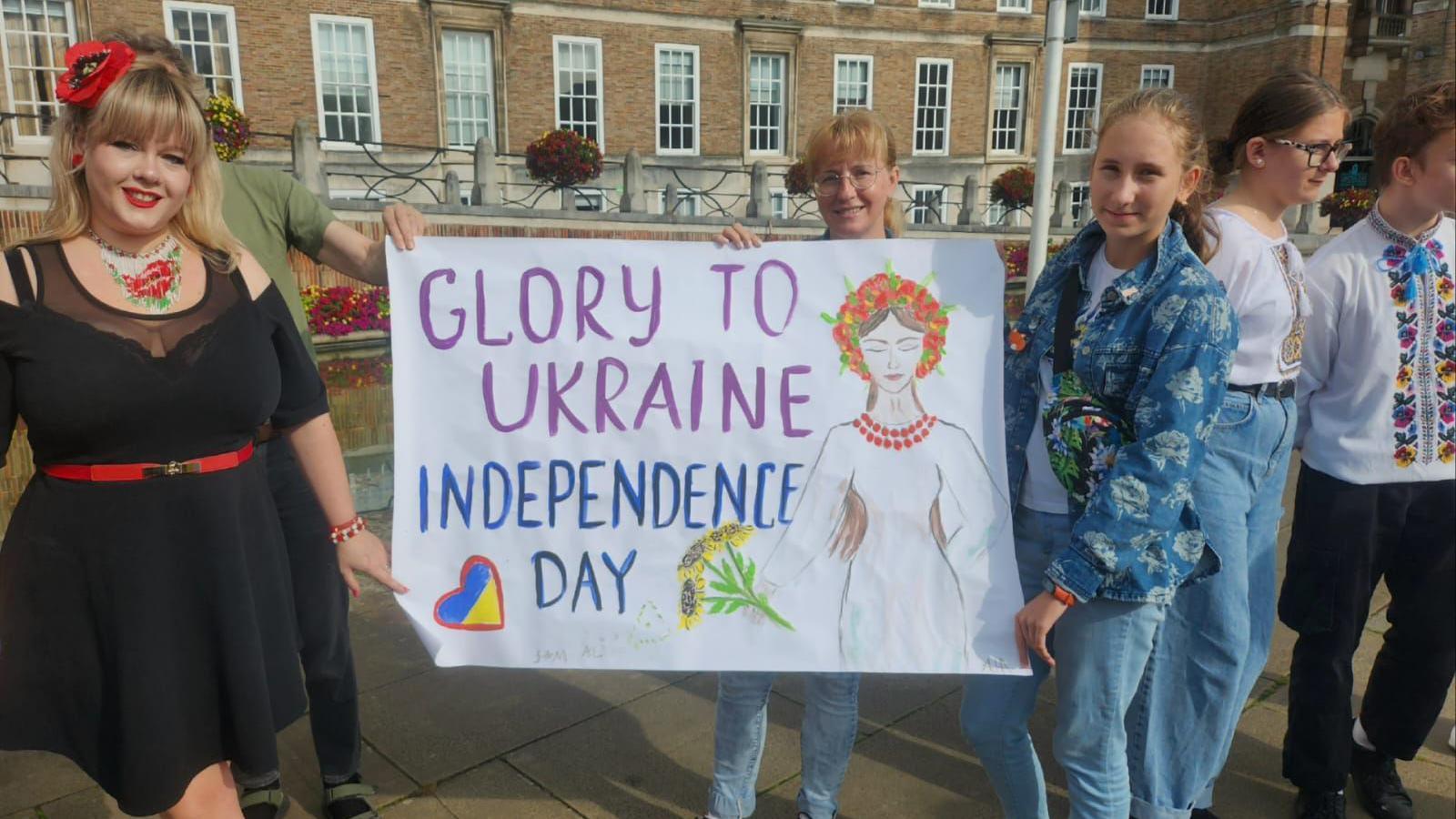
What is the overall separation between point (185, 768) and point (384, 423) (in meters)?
4.53

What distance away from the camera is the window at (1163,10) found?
2930cm

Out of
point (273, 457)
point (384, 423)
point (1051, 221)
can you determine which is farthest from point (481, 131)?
point (273, 457)

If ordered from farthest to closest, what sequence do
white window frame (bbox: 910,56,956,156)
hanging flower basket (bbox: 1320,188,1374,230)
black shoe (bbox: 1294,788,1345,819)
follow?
1. white window frame (bbox: 910,56,956,156)
2. hanging flower basket (bbox: 1320,188,1374,230)
3. black shoe (bbox: 1294,788,1345,819)

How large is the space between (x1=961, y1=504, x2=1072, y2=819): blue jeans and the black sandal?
1666 mm

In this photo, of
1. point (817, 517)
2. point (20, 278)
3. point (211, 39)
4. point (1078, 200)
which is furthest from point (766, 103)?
point (20, 278)

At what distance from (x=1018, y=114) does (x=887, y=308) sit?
28.8 meters

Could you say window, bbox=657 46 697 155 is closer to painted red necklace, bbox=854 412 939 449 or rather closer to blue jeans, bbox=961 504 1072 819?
painted red necklace, bbox=854 412 939 449

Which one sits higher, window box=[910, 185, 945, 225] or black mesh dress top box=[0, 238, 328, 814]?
window box=[910, 185, 945, 225]

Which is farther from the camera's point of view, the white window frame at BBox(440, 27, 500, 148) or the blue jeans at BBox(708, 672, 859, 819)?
the white window frame at BBox(440, 27, 500, 148)

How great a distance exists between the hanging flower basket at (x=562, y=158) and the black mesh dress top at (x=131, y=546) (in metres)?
15.9

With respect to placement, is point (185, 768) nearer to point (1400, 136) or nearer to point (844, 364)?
point (844, 364)

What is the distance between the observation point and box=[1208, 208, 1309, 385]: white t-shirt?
2.35 metres

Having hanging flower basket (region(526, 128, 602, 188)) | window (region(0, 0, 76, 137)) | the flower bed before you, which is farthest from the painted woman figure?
window (region(0, 0, 76, 137))

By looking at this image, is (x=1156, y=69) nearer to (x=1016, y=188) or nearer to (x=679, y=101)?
(x=1016, y=188)
